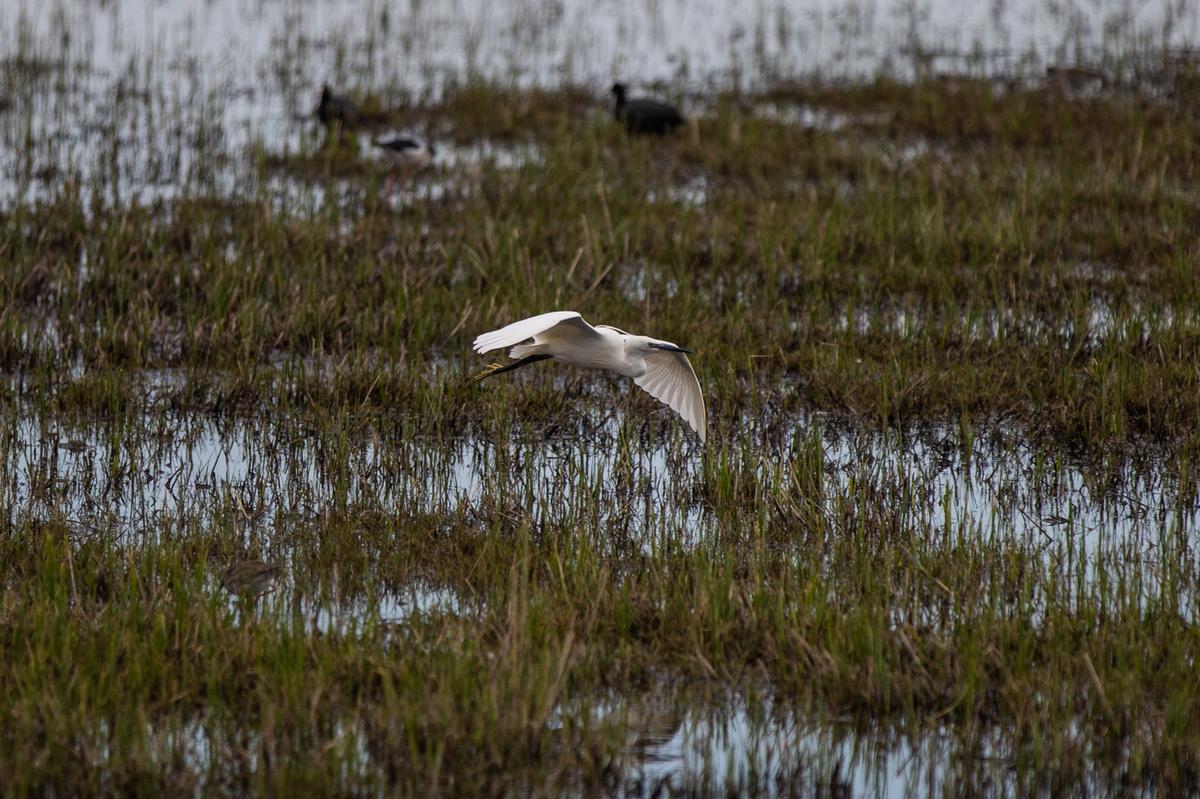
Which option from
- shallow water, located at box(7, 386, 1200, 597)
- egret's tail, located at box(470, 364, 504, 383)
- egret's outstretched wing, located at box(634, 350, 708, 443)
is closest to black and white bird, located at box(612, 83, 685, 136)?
shallow water, located at box(7, 386, 1200, 597)

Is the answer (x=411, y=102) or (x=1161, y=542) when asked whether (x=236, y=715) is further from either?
(x=411, y=102)

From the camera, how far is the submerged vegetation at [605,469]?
391 cm

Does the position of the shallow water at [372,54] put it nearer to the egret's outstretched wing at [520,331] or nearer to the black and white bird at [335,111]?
the black and white bird at [335,111]

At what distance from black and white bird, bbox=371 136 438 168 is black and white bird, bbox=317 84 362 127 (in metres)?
0.92

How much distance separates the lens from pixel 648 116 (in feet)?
38.7

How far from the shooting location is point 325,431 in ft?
20.6

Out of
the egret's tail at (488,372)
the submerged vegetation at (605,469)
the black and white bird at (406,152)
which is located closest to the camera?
the submerged vegetation at (605,469)

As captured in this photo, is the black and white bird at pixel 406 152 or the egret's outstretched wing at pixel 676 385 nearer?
the egret's outstretched wing at pixel 676 385

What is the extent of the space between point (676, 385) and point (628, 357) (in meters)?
0.36

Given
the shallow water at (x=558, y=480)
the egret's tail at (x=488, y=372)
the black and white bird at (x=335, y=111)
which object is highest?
the black and white bird at (x=335, y=111)

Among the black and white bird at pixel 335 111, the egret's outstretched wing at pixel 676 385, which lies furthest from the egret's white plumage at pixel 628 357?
the black and white bird at pixel 335 111

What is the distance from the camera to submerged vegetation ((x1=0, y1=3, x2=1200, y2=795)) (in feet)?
12.8

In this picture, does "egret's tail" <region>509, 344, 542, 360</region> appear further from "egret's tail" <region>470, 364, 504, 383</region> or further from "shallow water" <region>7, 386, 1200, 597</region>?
"shallow water" <region>7, 386, 1200, 597</region>

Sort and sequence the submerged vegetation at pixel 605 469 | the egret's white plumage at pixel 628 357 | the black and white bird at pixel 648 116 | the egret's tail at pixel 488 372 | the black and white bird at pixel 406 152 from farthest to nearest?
1. the black and white bird at pixel 648 116
2. the black and white bird at pixel 406 152
3. the egret's tail at pixel 488 372
4. the egret's white plumage at pixel 628 357
5. the submerged vegetation at pixel 605 469
